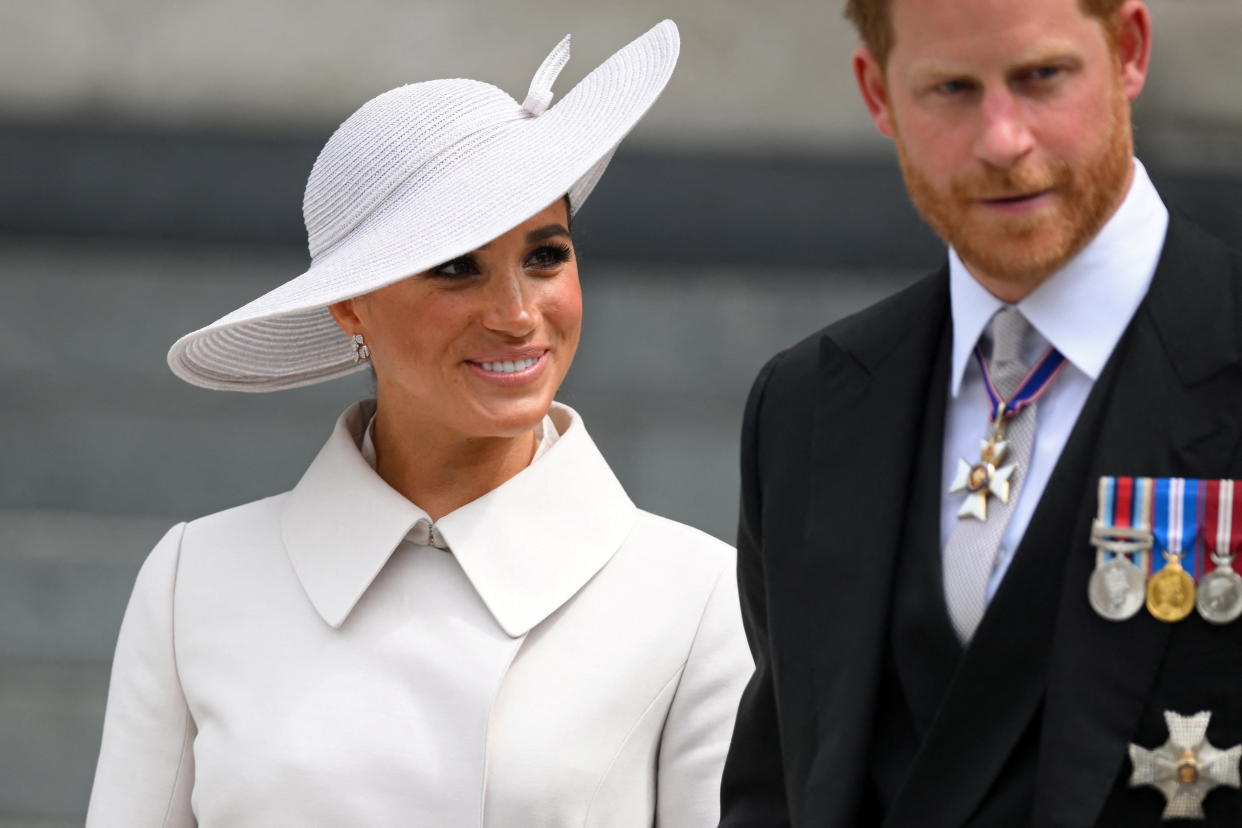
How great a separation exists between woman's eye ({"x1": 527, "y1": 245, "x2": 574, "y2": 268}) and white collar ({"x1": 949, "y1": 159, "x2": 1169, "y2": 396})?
1.03 metres

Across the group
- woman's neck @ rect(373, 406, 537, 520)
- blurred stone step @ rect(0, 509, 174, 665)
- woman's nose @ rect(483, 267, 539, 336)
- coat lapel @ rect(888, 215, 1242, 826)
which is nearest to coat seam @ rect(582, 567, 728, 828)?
woman's neck @ rect(373, 406, 537, 520)

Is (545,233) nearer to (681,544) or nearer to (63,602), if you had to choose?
(681,544)

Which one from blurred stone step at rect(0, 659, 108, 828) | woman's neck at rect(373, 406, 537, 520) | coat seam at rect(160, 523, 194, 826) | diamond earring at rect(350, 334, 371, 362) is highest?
diamond earring at rect(350, 334, 371, 362)

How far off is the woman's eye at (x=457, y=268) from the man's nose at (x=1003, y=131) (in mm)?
1114

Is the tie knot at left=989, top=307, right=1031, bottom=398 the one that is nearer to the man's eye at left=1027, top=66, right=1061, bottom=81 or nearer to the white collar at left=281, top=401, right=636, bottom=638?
the man's eye at left=1027, top=66, right=1061, bottom=81

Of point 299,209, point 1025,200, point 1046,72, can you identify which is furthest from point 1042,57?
point 299,209

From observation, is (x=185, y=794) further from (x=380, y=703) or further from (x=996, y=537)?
(x=996, y=537)

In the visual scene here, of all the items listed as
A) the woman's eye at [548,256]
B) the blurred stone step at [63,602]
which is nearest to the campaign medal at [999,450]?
the woman's eye at [548,256]

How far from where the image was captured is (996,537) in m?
2.11

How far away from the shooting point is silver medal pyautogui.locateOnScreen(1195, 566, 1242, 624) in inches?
78.2

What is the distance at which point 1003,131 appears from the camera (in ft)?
6.46

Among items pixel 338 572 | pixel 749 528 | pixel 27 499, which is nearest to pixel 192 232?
pixel 27 499

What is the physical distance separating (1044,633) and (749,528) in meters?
0.46

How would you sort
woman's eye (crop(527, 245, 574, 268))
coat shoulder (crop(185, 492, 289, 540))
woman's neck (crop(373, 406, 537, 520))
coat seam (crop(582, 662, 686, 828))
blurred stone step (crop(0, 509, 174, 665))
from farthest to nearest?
1. blurred stone step (crop(0, 509, 174, 665))
2. coat shoulder (crop(185, 492, 289, 540))
3. woman's neck (crop(373, 406, 537, 520))
4. woman's eye (crop(527, 245, 574, 268))
5. coat seam (crop(582, 662, 686, 828))
